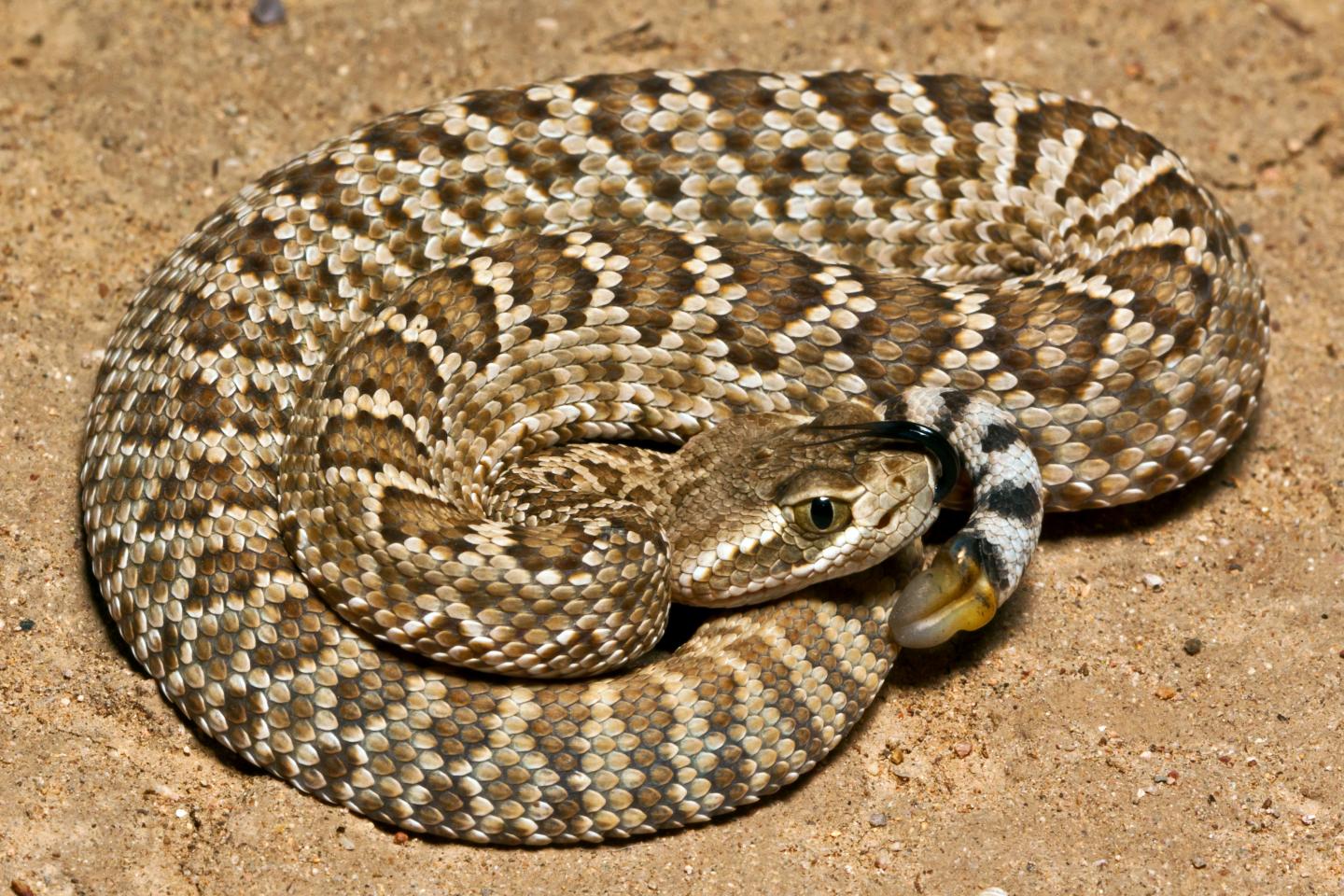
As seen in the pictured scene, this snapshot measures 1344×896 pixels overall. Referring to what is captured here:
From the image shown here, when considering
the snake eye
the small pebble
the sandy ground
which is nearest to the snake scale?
the snake eye

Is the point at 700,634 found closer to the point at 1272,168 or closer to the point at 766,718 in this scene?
the point at 766,718

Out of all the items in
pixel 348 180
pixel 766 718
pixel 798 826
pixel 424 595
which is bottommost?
pixel 798 826

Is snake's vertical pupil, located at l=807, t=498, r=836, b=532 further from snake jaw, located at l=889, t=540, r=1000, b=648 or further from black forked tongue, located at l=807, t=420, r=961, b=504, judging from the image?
snake jaw, located at l=889, t=540, r=1000, b=648

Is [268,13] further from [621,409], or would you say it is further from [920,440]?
[920,440]

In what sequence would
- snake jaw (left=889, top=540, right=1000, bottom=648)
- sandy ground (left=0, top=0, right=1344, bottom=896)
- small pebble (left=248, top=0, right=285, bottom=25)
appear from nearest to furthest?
sandy ground (left=0, top=0, right=1344, bottom=896) < snake jaw (left=889, top=540, right=1000, bottom=648) < small pebble (left=248, top=0, right=285, bottom=25)

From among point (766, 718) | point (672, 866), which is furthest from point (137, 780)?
point (766, 718)

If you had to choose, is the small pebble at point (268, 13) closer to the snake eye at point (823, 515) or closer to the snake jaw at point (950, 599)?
the snake eye at point (823, 515)

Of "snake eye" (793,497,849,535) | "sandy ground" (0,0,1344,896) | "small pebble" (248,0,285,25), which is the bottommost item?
"sandy ground" (0,0,1344,896)
